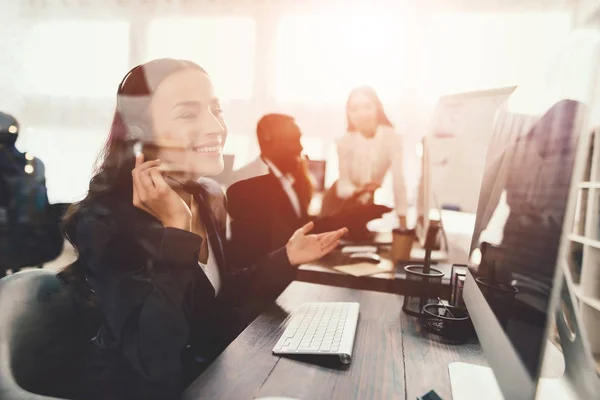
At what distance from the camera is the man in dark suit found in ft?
5.49

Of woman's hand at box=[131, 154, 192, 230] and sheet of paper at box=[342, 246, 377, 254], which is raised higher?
woman's hand at box=[131, 154, 192, 230]

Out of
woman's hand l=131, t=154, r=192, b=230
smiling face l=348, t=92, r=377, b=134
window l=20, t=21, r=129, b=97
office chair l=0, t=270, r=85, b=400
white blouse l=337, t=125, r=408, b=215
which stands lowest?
office chair l=0, t=270, r=85, b=400

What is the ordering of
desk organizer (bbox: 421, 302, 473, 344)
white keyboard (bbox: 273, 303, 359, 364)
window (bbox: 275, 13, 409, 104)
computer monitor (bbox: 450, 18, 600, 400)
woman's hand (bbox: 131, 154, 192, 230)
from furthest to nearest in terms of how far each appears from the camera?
window (bbox: 275, 13, 409, 104)
woman's hand (bbox: 131, 154, 192, 230)
desk organizer (bbox: 421, 302, 473, 344)
white keyboard (bbox: 273, 303, 359, 364)
computer monitor (bbox: 450, 18, 600, 400)

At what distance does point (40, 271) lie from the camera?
40.8 inches

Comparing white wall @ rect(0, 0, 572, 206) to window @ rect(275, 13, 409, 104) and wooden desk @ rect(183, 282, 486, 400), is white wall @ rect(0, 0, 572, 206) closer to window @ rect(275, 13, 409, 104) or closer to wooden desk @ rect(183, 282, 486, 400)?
window @ rect(275, 13, 409, 104)

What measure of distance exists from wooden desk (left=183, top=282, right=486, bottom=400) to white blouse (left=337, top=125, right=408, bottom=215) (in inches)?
32.3

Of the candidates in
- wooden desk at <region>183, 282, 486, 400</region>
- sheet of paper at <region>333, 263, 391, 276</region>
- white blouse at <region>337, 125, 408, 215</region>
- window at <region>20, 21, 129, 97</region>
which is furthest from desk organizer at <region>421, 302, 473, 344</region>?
window at <region>20, 21, 129, 97</region>

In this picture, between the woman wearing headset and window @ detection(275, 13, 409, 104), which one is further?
window @ detection(275, 13, 409, 104)

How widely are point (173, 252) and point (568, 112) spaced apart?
0.97m

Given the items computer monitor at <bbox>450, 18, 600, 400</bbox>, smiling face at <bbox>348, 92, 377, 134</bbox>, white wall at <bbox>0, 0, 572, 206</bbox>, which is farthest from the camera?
smiling face at <bbox>348, 92, 377, 134</bbox>

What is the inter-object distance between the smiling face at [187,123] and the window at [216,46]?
0.45ft

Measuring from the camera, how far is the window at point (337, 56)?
1.58 m

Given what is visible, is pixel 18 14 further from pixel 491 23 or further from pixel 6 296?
pixel 491 23

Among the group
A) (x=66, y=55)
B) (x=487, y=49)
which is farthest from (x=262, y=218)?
(x=487, y=49)
